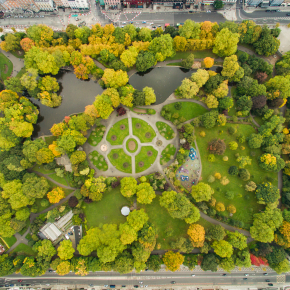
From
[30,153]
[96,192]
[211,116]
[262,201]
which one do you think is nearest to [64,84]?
[30,153]

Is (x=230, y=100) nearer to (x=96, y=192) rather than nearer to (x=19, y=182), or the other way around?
(x=96, y=192)

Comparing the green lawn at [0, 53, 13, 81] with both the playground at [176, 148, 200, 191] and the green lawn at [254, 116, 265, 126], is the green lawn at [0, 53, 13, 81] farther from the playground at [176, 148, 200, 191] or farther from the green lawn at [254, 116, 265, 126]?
the green lawn at [254, 116, 265, 126]

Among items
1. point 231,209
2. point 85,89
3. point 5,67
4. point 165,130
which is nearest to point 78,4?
point 85,89

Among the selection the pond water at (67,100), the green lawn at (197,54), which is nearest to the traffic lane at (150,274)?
the pond water at (67,100)

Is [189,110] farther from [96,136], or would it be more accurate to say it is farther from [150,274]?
[150,274]

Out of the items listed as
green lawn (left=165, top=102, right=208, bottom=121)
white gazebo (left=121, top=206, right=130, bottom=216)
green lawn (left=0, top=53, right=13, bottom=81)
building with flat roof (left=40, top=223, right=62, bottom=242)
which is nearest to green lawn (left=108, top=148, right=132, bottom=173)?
white gazebo (left=121, top=206, right=130, bottom=216)

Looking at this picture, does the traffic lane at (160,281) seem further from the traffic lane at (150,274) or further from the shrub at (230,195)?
the shrub at (230,195)
